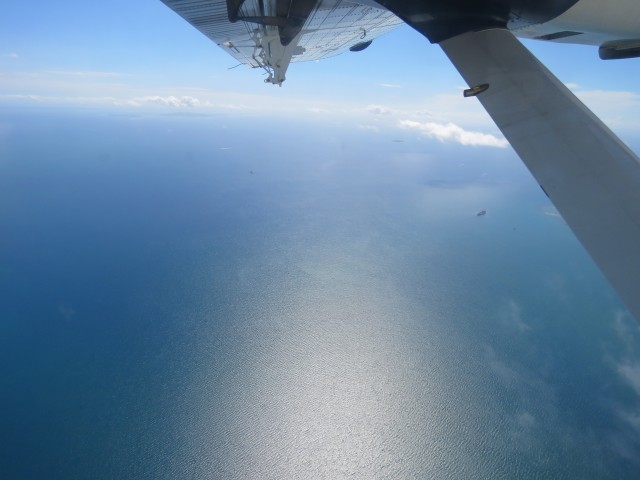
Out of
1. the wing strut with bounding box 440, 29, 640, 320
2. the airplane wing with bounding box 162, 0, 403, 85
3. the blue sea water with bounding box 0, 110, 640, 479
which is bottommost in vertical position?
the blue sea water with bounding box 0, 110, 640, 479

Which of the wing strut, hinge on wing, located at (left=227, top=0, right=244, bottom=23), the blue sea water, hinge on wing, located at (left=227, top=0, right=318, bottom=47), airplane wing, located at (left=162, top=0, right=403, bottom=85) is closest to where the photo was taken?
the wing strut

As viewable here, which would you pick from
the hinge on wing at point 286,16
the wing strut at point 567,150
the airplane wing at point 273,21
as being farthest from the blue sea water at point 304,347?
the hinge on wing at point 286,16

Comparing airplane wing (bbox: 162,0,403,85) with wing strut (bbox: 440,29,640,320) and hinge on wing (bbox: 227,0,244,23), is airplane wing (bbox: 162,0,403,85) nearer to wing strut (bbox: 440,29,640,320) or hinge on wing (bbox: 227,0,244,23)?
hinge on wing (bbox: 227,0,244,23)

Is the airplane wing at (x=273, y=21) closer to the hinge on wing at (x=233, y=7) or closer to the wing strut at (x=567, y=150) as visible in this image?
the hinge on wing at (x=233, y=7)

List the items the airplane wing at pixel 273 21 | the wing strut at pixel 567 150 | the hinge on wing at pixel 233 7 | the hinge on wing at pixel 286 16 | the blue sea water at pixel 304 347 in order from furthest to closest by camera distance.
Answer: the blue sea water at pixel 304 347 → the airplane wing at pixel 273 21 → the hinge on wing at pixel 286 16 → the hinge on wing at pixel 233 7 → the wing strut at pixel 567 150

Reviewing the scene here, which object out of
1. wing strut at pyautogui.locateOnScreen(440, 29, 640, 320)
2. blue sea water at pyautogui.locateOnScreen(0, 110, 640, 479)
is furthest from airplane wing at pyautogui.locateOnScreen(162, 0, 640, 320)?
blue sea water at pyautogui.locateOnScreen(0, 110, 640, 479)

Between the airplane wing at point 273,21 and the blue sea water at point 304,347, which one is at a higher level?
the airplane wing at point 273,21

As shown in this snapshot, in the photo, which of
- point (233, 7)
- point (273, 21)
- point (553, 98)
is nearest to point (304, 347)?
point (273, 21)
